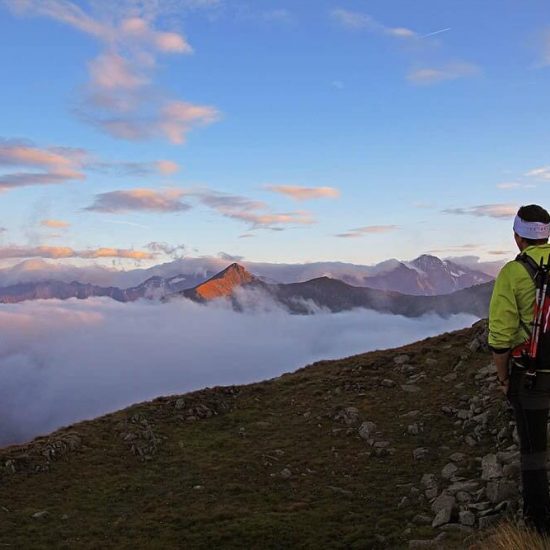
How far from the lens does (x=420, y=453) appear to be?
23031mm

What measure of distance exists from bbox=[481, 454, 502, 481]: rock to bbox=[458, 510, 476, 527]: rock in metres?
3.18

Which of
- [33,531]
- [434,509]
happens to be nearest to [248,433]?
[33,531]

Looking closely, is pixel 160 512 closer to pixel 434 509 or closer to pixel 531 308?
pixel 434 509

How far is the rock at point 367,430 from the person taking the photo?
87.2 ft

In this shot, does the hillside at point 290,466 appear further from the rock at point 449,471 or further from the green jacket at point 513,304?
the green jacket at point 513,304

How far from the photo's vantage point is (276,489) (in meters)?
22.5

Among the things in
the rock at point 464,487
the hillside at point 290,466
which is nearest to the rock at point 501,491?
the hillside at point 290,466

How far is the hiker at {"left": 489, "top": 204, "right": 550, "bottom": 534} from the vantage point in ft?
26.4

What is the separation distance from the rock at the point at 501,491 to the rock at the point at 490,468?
1.96 metres

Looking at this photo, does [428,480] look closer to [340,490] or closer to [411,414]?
[340,490]

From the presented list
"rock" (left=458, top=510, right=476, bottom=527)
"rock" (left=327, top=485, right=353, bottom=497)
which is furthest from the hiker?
"rock" (left=327, top=485, right=353, bottom=497)

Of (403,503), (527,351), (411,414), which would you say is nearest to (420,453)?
(403,503)

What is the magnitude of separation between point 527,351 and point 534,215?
6.96ft

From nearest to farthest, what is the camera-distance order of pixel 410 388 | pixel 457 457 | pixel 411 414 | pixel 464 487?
1. pixel 464 487
2. pixel 457 457
3. pixel 411 414
4. pixel 410 388
